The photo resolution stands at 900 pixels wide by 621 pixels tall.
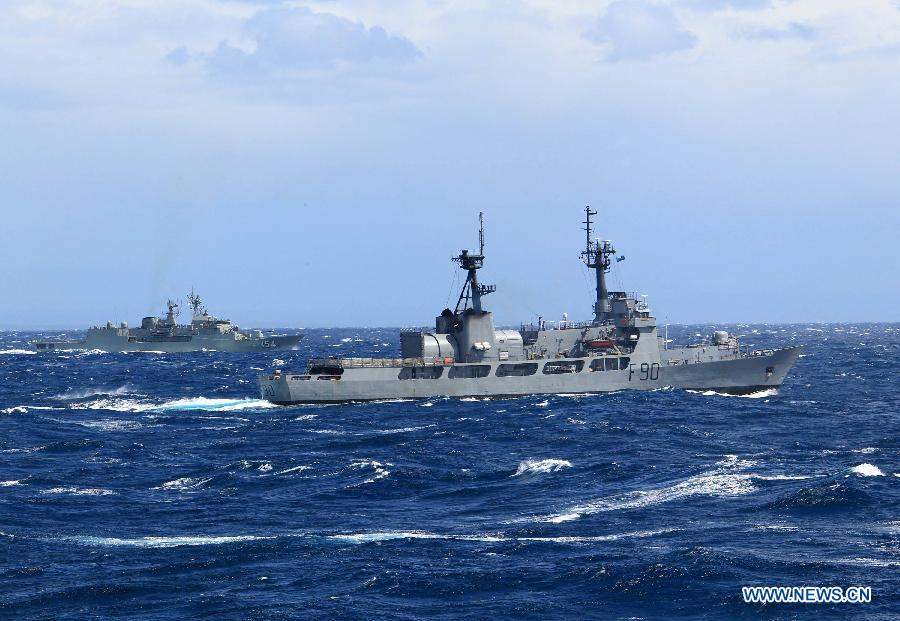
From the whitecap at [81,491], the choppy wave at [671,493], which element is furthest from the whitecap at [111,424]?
the choppy wave at [671,493]

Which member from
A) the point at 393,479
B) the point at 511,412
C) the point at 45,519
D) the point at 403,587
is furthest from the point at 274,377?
the point at 403,587

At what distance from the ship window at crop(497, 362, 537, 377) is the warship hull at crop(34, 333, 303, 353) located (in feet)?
311

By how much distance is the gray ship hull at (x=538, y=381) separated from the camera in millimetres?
65250

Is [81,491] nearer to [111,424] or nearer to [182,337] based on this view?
[111,424]

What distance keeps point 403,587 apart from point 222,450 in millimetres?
24088

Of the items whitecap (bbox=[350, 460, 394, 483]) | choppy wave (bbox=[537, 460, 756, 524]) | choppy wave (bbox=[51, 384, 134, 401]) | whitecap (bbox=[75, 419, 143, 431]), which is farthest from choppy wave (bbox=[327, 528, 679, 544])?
choppy wave (bbox=[51, 384, 134, 401])

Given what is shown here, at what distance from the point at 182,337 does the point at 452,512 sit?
432ft

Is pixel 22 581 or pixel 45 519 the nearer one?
pixel 22 581

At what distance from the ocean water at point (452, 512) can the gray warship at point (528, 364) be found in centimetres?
606

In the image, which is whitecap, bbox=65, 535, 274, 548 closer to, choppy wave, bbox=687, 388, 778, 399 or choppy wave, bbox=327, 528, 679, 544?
choppy wave, bbox=327, 528, 679, 544

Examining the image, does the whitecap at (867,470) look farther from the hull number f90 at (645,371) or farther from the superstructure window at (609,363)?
the hull number f90 at (645,371)

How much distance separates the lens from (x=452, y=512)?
31719 millimetres

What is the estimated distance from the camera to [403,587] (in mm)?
23688

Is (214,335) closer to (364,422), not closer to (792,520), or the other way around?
(364,422)
